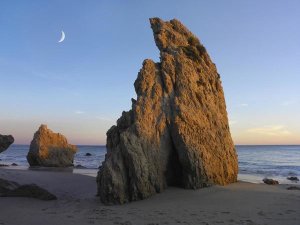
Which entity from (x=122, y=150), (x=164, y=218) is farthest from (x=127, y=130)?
(x=164, y=218)

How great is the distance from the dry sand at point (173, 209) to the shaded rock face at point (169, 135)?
79 centimetres

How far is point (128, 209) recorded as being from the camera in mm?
13133

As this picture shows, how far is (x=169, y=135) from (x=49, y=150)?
27.8 metres

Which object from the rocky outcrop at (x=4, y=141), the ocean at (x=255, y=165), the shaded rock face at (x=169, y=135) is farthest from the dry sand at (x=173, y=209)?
the ocean at (x=255, y=165)

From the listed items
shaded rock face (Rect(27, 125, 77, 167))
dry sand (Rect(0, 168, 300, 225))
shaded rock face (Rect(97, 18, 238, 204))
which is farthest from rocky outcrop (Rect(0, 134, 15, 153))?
shaded rock face (Rect(27, 125, 77, 167))

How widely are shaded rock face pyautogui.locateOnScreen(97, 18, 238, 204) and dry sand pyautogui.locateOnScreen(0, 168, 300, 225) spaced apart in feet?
2.59

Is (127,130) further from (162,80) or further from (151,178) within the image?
(162,80)

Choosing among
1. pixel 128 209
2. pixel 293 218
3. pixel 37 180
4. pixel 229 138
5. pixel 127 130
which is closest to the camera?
pixel 293 218

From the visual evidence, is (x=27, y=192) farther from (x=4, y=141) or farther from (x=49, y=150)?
(x=49, y=150)

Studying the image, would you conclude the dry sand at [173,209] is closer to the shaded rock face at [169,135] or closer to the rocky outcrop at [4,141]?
the shaded rock face at [169,135]

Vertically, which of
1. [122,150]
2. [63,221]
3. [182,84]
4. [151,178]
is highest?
[182,84]

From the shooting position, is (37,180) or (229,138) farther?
(37,180)

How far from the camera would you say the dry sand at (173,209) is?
11.4 meters

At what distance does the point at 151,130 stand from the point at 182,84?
127 inches
